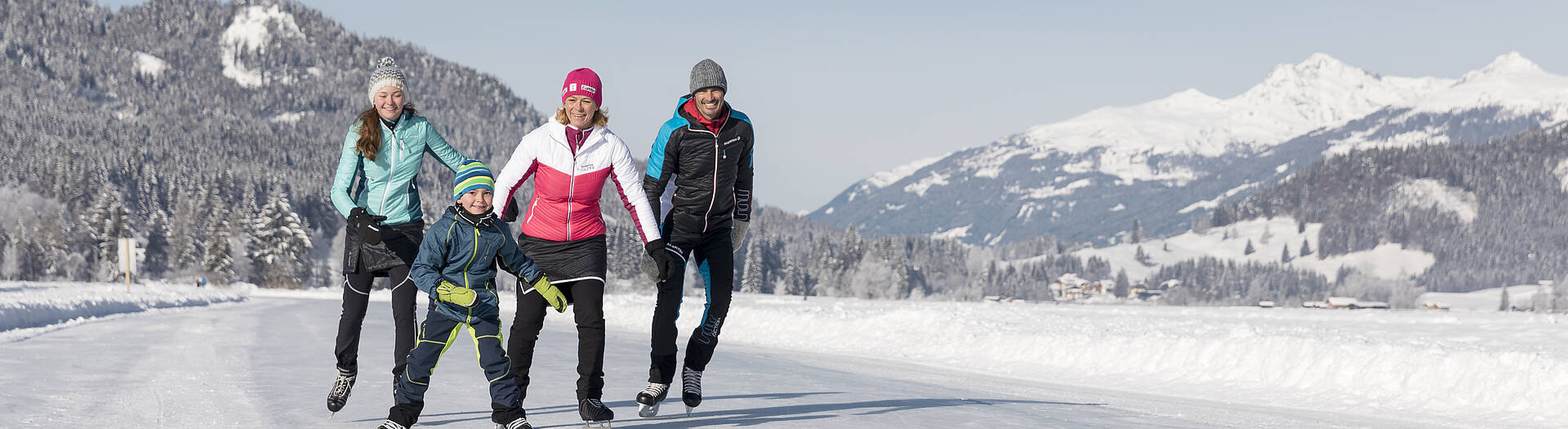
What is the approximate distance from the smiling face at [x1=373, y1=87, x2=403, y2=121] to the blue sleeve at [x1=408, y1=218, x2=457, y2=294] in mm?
1698

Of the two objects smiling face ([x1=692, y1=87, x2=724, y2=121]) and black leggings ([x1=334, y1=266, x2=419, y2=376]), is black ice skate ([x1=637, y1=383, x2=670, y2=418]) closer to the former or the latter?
black leggings ([x1=334, y1=266, x2=419, y2=376])

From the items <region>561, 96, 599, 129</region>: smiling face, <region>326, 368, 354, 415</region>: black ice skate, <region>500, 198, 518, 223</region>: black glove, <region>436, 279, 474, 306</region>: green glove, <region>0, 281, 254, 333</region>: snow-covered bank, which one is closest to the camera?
<region>436, 279, 474, 306</region>: green glove

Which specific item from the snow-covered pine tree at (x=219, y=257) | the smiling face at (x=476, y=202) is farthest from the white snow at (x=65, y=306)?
the snow-covered pine tree at (x=219, y=257)

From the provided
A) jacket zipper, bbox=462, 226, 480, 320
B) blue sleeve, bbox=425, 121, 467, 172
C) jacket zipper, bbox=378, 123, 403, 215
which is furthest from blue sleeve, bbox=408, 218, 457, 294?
jacket zipper, bbox=378, 123, 403, 215

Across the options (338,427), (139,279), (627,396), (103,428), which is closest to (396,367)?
(338,427)

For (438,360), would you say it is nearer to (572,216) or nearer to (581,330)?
(581,330)

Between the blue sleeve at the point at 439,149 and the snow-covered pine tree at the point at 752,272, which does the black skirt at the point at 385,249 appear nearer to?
the blue sleeve at the point at 439,149

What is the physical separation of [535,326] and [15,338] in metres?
12.6

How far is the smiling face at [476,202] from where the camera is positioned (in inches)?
252

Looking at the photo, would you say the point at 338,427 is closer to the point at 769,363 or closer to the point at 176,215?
the point at 769,363

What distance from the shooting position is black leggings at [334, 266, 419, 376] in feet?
24.9

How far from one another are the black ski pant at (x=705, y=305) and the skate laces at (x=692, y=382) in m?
0.04

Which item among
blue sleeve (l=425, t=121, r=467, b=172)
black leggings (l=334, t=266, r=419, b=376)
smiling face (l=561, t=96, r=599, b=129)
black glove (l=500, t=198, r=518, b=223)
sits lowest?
black leggings (l=334, t=266, r=419, b=376)

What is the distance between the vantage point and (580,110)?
690cm
